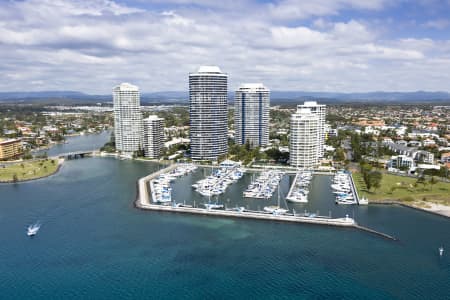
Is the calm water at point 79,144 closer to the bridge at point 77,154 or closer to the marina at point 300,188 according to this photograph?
the bridge at point 77,154

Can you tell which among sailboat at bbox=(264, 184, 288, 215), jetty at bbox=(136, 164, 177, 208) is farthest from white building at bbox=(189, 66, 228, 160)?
sailboat at bbox=(264, 184, 288, 215)

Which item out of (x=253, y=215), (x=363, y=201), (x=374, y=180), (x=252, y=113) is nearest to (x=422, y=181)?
(x=374, y=180)

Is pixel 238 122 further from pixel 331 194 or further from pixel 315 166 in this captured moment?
pixel 331 194

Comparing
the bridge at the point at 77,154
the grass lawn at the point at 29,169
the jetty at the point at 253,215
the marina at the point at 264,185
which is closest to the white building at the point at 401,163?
the marina at the point at 264,185

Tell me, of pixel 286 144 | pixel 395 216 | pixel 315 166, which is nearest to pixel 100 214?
pixel 395 216

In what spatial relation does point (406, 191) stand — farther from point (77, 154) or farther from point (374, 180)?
point (77, 154)

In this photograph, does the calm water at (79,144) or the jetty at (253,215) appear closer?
the jetty at (253,215)
